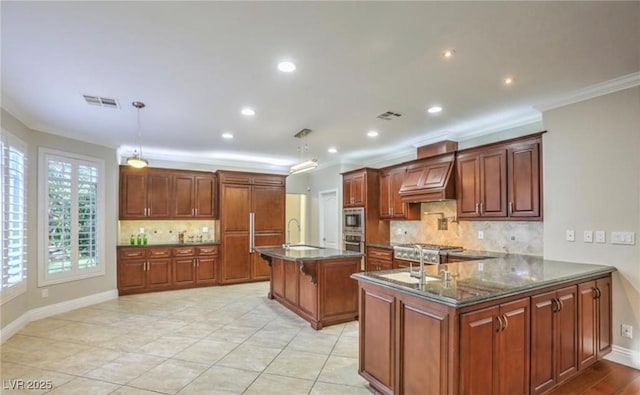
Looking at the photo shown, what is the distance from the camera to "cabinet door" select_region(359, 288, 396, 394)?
2.41 m

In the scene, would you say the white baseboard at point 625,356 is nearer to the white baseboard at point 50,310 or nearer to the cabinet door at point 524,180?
the cabinet door at point 524,180

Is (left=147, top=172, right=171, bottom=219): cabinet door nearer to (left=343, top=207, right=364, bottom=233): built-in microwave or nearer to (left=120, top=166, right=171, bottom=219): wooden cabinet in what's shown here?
(left=120, top=166, right=171, bottom=219): wooden cabinet

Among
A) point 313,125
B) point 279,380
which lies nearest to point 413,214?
point 313,125

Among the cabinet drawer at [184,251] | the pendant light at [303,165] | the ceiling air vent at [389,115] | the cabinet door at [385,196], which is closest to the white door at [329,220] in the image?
the cabinet door at [385,196]

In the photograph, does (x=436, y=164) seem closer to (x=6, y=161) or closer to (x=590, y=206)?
(x=590, y=206)

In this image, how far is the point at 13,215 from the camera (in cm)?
391

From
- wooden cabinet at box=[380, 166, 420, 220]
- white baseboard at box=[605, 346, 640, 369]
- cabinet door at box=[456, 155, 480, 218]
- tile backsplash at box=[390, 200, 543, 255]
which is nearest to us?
white baseboard at box=[605, 346, 640, 369]

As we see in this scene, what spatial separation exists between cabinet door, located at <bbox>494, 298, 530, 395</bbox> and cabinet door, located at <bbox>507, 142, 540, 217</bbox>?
2001 mm

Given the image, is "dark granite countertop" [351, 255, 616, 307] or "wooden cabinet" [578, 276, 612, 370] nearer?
→ "dark granite countertop" [351, 255, 616, 307]

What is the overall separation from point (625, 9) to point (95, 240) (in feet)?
22.9

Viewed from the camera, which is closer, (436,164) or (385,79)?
(385,79)

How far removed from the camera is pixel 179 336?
3902mm

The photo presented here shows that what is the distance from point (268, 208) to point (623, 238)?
5913mm

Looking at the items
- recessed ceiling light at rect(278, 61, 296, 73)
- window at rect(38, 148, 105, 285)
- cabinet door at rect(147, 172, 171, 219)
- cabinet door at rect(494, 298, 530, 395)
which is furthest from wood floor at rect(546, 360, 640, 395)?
cabinet door at rect(147, 172, 171, 219)
